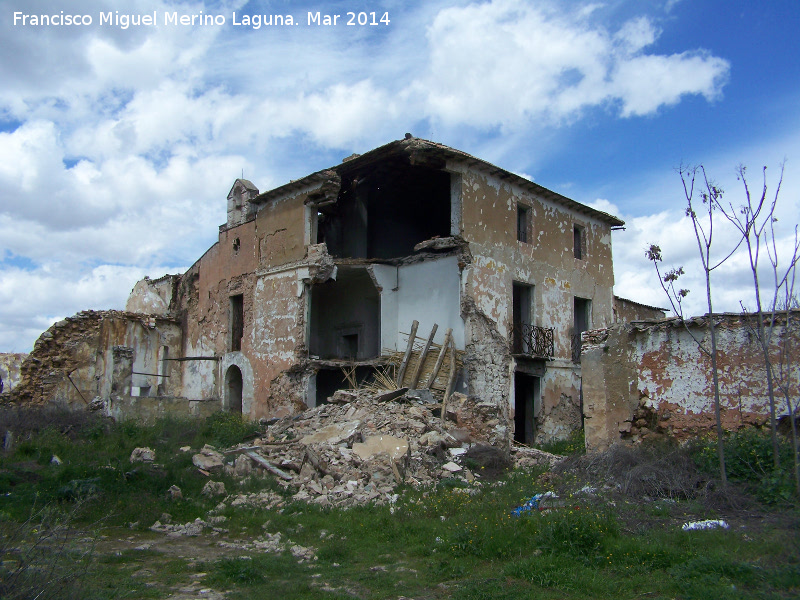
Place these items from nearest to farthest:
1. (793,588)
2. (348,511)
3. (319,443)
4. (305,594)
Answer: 1. (793,588)
2. (305,594)
3. (348,511)
4. (319,443)

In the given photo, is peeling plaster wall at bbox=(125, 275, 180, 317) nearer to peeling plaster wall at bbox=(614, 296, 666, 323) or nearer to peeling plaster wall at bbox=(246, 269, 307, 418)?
peeling plaster wall at bbox=(246, 269, 307, 418)

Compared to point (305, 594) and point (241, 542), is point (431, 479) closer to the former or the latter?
point (241, 542)

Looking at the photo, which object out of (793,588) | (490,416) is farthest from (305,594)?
(490,416)

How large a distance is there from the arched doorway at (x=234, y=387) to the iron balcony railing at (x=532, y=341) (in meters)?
9.23

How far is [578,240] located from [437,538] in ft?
53.0

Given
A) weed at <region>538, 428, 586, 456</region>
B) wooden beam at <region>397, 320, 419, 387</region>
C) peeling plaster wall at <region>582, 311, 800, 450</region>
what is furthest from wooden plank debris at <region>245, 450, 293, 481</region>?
weed at <region>538, 428, 586, 456</region>

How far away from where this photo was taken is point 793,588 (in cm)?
557

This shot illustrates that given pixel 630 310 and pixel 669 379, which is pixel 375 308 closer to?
pixel 630 310

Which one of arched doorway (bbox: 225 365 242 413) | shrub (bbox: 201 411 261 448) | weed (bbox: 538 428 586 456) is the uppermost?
arched doorway (bbox: 225 365 242 413)

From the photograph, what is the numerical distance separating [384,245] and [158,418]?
31.1 feet

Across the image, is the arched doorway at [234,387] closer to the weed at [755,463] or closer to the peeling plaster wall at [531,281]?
the peeling plaster wall at [531,281]

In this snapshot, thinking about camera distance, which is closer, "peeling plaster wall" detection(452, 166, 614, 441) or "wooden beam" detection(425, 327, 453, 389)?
"wooden beam" detection(425, 327, 453, 389)

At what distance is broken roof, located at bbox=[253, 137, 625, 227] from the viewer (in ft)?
55.7

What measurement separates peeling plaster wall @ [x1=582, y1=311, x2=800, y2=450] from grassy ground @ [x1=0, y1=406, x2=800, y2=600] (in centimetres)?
79
